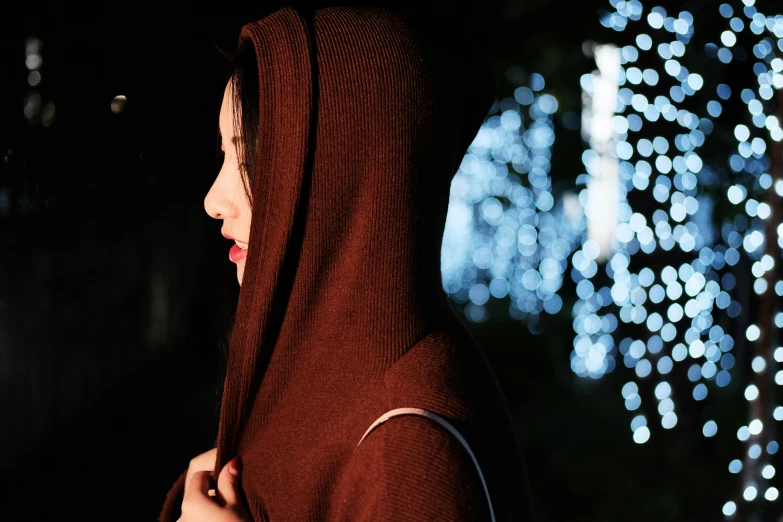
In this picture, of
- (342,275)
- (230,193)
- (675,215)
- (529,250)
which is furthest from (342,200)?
(529,250)

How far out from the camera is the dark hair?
105 cm

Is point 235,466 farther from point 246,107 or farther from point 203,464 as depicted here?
point 246,107

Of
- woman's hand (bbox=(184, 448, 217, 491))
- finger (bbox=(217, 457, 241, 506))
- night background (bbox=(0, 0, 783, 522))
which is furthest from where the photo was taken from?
night background (bbox=(0, 0, 783, 522))

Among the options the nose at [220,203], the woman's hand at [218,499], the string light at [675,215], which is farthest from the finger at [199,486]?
the string light at [675,215]

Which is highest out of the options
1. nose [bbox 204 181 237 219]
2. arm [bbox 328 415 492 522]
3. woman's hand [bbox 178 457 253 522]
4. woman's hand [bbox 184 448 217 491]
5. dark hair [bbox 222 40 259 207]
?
dark hair [bbox 222 40 259 207]

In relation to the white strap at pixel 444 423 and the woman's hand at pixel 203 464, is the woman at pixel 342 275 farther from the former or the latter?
the woman's hand at pixel 203 464

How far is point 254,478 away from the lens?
1.02 metres

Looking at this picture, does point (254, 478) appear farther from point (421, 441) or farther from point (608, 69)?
point (608, 69)

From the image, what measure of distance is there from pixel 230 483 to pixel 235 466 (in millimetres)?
33

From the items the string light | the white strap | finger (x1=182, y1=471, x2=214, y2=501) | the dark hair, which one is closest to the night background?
the string light

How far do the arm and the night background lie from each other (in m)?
0.73

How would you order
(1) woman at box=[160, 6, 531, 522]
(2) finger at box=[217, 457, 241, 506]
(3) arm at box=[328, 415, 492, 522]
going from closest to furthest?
(3) arm at box=[328, 415, 492, 522] < (1) woman at box=[160, 6, 531, 522] < (2) finger at box=[217, 457, 241, 506]

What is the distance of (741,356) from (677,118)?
1.04m

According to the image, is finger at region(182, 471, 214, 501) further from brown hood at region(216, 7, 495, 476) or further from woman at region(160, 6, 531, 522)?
brown hood at region(216, 7, 495, 476)
